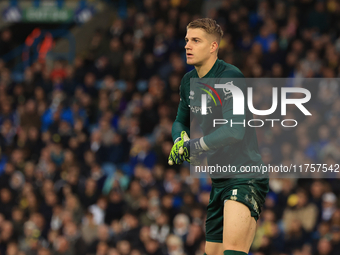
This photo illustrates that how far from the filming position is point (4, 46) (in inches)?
787

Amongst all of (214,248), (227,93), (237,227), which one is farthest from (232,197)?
(227,93)

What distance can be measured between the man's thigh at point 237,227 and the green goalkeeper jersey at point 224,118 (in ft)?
1.16

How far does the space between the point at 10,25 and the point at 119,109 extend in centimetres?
808

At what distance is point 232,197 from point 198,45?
1541 millimetres

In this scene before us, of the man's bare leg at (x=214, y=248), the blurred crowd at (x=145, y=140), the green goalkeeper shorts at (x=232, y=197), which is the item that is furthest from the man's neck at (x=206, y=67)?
the blurred crowd at (x=145, y=140)

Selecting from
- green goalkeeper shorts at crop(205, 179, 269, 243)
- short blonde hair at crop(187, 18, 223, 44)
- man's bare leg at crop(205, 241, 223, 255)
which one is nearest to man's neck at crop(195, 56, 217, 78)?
short blonde hair at crop(187, 18, 223, 44)

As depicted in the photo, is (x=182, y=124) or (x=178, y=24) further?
(x=178, y=24)

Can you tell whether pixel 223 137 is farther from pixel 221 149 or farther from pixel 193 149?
pixel 221 149

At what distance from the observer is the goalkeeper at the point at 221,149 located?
507 cm

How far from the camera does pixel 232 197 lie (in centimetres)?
519

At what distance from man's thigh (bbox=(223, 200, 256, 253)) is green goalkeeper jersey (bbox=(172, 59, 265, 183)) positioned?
354mm

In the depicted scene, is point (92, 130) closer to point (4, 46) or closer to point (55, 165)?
point (55, 165)

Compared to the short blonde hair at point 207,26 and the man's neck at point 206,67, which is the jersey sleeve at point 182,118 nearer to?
the man's neck at point 206,67

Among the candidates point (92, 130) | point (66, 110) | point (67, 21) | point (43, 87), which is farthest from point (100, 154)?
point (67, 21)
